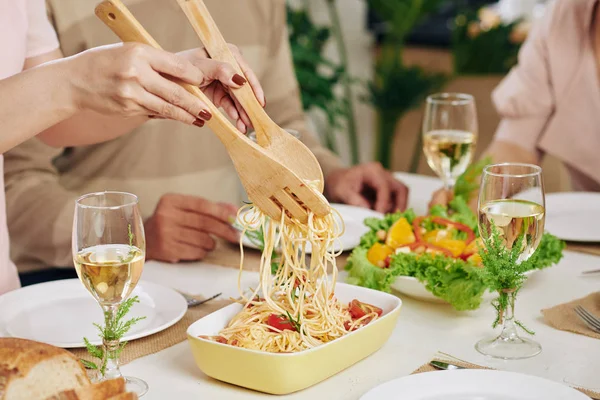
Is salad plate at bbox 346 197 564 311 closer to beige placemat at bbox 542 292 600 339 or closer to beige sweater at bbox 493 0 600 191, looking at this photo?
beige placemat at bbox 542 292 600 339

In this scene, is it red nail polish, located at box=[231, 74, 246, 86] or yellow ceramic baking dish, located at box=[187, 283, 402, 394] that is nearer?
yellow ceramic baking dish, located at box=[187, 283, 402, 394]

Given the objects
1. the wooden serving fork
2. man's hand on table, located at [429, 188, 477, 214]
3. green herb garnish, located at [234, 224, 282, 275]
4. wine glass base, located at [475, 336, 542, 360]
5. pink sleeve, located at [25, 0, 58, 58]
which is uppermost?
pink sleeve, located at [25, 0, 58, 58]

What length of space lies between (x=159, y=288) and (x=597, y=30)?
1597 mm

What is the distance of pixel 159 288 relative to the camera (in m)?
1.41

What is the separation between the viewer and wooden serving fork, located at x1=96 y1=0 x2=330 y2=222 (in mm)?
1090

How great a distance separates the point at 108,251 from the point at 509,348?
0.58 m

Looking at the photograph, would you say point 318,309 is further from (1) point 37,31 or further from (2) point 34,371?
(1) point 37,31

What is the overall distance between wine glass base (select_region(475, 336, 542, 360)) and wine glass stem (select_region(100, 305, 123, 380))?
51 cm

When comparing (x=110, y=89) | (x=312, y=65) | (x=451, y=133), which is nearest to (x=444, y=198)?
(x=451, y=133)

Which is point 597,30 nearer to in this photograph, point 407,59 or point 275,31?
point 275,31

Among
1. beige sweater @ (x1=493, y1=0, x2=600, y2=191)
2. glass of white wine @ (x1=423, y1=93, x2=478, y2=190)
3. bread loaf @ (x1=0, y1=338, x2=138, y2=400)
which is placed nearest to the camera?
bread loaf @ (x1=0, y1=338, x2=138, y2=400)

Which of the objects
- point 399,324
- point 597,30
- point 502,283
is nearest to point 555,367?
point 502,283

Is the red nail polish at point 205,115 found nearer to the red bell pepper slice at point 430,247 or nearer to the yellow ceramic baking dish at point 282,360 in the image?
the yellow ceramic baking dish at point 282,360

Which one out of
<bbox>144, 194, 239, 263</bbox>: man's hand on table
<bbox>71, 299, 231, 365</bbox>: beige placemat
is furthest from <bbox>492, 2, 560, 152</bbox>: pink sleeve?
<bbox>71, 299, 231, 365</bbox>: beige placemat
